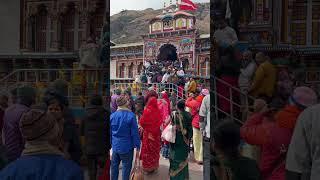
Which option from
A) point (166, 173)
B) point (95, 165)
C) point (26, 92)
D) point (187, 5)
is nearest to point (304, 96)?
point (95, 165)

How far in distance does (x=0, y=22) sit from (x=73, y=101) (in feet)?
4.85

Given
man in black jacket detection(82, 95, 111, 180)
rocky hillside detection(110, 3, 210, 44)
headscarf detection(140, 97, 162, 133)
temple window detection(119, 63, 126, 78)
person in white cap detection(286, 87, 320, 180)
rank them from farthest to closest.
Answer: rocky hillside detection(110, 3, 210, 44) → temple window detection(119, 63, 126, 78) → headscarf detection(140, 97, 162, 133) → man in black jacket detection(82, 95, 111, 180) → person in white cap detection(286, 87, 320, 180)

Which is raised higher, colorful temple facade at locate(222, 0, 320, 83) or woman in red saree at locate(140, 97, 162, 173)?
colorful temple facade at locate(222, 0, 320, 83)

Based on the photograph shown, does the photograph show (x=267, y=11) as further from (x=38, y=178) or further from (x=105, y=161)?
(x=38, y=178)

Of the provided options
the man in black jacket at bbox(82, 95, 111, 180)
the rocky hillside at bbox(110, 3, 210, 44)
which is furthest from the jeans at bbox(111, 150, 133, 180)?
the rocky hillside at bbox(110, 3, 210, 44)

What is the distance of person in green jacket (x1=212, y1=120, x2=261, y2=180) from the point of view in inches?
178

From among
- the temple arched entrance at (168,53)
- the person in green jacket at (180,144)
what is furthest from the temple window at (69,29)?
the temple arched entrance at (168,53)

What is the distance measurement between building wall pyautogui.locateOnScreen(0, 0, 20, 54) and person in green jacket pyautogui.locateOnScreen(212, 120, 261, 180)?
2.87 metres

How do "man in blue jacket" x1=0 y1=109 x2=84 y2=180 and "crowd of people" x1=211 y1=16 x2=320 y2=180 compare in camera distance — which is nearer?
"man in blue jacket" x1=0 y1=109 x2=84 y2=180

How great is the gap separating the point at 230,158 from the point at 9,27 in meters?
3.34

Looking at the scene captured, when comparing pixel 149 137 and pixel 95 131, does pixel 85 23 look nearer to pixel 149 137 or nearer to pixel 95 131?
pixel 95 131

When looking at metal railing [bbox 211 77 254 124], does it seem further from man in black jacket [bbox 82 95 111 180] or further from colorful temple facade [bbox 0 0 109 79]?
colorful temple facade [bbox 0 0 109 79]

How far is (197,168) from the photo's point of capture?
9.76 m

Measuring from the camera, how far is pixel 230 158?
467cm
